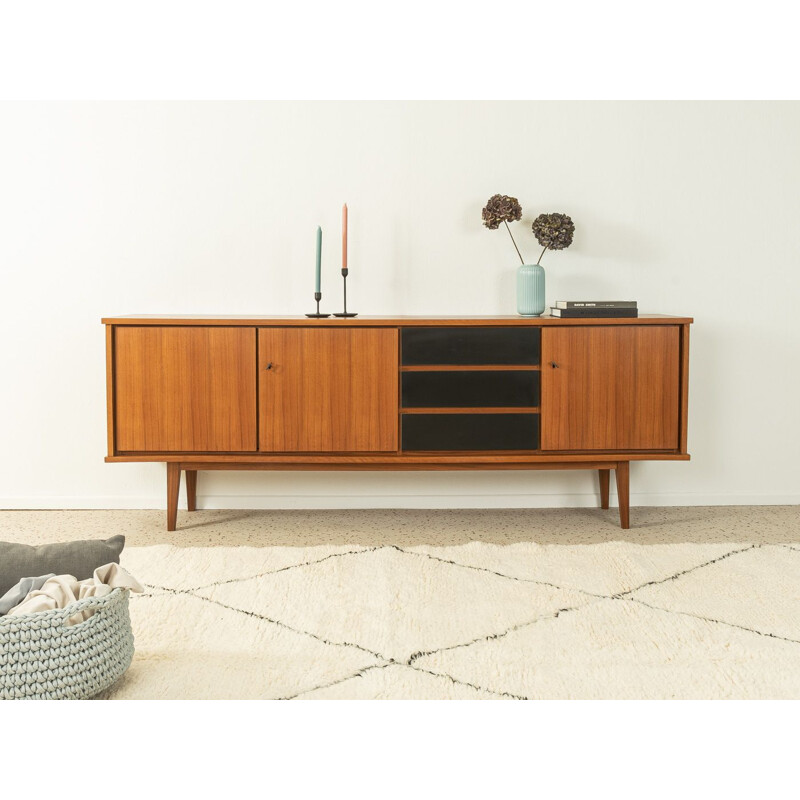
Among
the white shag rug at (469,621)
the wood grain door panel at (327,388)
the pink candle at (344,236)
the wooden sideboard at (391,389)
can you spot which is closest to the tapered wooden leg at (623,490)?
the wooden sideboard at (391,389)

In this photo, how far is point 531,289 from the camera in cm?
345

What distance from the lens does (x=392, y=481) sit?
374cm

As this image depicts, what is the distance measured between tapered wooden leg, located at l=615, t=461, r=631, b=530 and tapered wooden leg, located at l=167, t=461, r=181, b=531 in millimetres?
1538

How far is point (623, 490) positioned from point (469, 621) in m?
1.20

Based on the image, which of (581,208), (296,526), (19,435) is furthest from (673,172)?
(19,435)

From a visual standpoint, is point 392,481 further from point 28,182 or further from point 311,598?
point 28,182

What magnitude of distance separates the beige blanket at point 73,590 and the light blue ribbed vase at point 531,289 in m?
1.90

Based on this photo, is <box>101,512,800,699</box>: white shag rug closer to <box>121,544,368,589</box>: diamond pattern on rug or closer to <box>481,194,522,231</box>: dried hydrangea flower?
<box>121,544,368,589</box>: diamond pattern on rug

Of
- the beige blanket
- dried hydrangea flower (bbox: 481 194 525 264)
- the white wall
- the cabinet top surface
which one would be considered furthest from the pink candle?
the beige blanket

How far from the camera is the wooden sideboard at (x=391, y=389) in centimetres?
324

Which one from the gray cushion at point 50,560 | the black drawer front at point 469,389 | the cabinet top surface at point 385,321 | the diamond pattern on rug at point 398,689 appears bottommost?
the diamond pattern on rug at point 398,689

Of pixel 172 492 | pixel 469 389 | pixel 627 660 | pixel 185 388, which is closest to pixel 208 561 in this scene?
pixel 172 492

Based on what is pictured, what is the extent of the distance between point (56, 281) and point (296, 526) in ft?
4.30

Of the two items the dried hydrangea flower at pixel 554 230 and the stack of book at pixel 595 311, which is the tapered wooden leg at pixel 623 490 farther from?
the dried hydrangea flower at pixel 554 230
